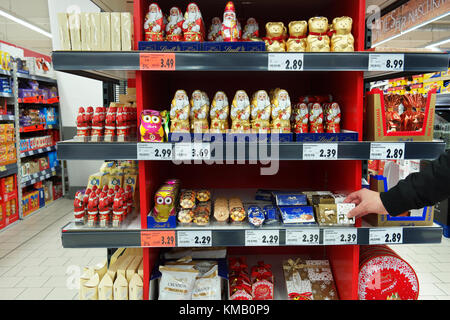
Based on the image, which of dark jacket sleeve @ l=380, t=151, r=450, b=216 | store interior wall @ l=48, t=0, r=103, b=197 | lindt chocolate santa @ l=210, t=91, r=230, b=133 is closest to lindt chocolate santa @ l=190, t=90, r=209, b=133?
lindt chocolate santa @ l=210, t=91, r=230, b=133

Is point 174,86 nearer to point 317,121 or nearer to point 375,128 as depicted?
point 317,121

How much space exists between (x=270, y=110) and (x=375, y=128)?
0.50 m

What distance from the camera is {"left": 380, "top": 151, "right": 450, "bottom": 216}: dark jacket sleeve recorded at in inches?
47.6

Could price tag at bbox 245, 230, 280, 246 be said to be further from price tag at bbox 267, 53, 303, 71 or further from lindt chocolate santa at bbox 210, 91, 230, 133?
price tag at bbox 267, 53, 303, 71

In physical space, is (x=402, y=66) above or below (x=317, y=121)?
above

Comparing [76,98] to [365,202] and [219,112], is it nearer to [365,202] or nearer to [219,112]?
[219,112]

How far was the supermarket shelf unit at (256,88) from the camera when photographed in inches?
56.4

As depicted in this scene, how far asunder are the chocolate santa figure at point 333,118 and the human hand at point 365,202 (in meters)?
0.34

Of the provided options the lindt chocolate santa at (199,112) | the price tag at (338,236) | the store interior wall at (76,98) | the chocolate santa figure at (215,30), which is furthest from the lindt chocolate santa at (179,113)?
the store interior wall at (76,98)

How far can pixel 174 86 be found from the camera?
2.17 meters

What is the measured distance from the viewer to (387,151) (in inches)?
59.2

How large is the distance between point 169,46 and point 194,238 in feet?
2.90

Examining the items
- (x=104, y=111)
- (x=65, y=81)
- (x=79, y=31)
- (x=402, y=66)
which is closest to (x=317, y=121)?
(x=402, y=66)
